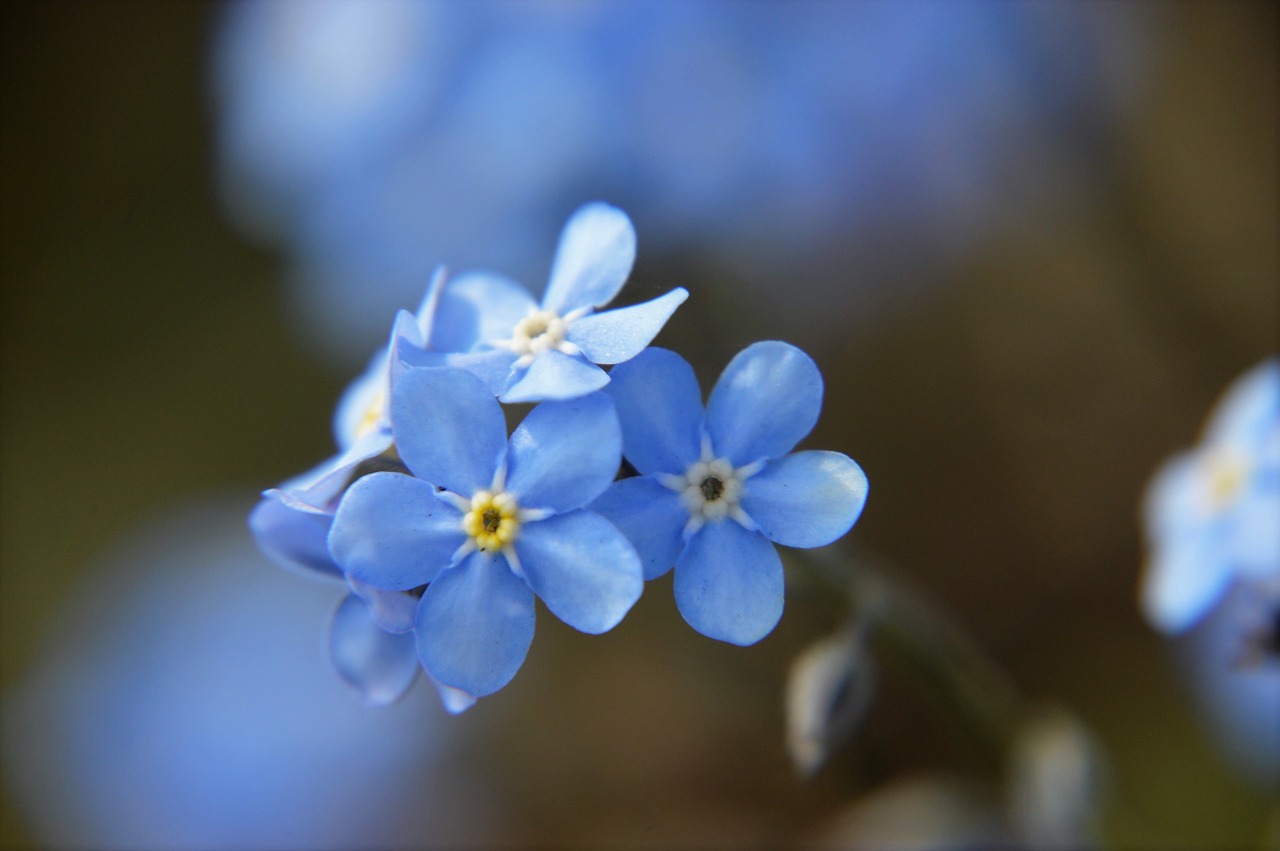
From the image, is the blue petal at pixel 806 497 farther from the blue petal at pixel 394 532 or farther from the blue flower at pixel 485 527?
the blue petal at pixel 394 532

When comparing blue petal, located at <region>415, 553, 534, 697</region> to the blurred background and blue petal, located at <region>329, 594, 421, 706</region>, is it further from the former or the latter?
the blurred background

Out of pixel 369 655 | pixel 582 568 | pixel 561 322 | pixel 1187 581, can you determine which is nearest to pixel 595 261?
pixel 561 322

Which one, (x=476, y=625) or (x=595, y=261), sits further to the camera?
(x=595, y=261)

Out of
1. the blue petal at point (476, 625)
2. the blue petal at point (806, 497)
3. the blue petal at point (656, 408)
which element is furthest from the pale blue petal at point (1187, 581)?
the blue petal at point (476, 625)

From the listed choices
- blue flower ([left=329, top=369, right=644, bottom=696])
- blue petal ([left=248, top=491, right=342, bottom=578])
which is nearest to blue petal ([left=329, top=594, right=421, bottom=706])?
blue petal ([left=248, top=491, right=342, bottom=578])

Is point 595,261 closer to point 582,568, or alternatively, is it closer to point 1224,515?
point 582,568

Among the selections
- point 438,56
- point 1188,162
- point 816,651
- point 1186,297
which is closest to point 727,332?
point 438,56
